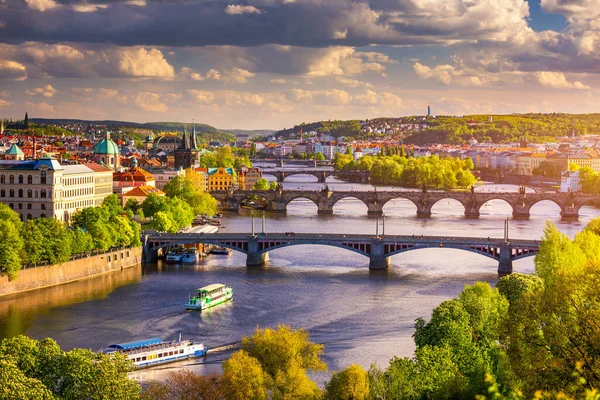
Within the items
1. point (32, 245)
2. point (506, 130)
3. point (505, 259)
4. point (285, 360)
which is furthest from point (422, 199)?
point (506, 130)

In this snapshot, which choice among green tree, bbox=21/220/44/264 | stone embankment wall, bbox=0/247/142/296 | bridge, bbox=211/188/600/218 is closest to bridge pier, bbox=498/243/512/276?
stone embankment wall, bbox=0/247/142/296

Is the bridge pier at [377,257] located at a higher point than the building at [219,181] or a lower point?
lower

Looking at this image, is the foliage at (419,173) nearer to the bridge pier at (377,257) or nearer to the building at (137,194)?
the building at (137,194)

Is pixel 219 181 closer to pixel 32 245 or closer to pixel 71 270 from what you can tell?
pixel 71 270

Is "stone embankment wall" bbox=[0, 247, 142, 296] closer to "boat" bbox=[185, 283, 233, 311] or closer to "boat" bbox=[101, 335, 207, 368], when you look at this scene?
"boat" bbox=[185, 283, 233, 311]

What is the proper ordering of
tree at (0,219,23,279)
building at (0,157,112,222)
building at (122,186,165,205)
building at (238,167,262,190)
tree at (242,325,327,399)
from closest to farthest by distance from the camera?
tree at (242,325,327,399) → tree at (0,219,23,279) → building at (0,157,112,222) → building at (122,186,165,205) → building at (238,167,262,190)

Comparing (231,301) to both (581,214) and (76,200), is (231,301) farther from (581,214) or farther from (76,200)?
(581,214)

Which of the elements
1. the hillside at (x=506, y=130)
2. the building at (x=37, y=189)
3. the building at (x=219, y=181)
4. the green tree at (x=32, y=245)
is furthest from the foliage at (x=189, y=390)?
the hillside at (x=506, y=130)
